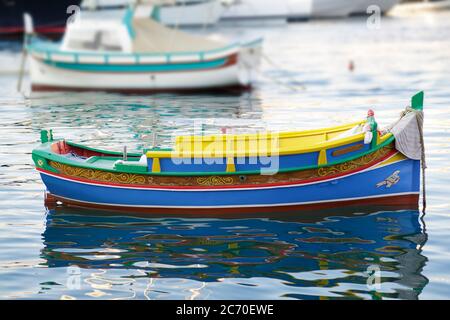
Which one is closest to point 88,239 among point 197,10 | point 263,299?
point 263,299

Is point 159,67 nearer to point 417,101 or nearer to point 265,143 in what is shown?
point 265,143

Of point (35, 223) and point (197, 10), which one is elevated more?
point (197, 10)

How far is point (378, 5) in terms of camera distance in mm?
98188

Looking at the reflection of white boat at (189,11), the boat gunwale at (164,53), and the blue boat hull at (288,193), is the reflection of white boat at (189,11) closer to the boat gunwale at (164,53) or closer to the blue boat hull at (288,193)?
the boat gunwale at (164,53)

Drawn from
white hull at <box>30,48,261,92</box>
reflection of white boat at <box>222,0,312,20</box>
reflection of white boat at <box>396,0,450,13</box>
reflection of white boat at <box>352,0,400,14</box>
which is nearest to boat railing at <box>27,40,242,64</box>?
white hull at <box>30,48,261,92</box>

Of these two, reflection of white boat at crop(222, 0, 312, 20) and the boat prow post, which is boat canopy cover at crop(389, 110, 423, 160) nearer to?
the boat prow post

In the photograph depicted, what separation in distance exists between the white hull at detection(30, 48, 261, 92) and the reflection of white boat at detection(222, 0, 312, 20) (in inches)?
Answer: 2284

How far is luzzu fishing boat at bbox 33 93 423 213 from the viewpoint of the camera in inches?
647

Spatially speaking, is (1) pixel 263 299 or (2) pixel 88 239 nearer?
(1) pixel 263 299

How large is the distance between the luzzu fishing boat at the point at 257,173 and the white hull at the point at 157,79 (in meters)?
18.2
